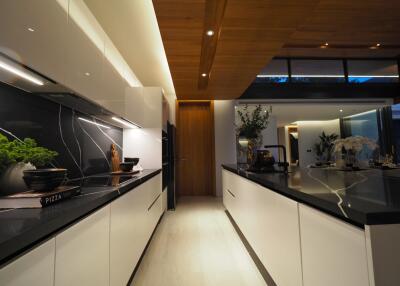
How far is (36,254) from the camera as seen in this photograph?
2.03 ft

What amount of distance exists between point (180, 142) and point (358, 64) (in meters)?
5.22

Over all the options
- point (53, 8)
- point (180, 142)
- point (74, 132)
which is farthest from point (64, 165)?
point (180, 142)

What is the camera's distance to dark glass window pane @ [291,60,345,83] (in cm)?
533

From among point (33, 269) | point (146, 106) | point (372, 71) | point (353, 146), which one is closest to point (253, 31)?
point (353, 146)

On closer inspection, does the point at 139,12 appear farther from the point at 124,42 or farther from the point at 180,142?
the point at 180,142

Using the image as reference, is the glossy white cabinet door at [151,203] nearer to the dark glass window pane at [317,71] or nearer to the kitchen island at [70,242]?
the kitchen island at [70,242]

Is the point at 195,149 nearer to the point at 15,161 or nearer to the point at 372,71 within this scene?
the point at 15,161

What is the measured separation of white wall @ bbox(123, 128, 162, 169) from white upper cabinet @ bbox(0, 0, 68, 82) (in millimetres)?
2151

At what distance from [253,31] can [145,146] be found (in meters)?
2.30

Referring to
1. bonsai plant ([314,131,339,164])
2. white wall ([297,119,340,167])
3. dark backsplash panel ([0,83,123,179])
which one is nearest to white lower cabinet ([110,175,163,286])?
dark backsplash panel ([0,83,123,179])

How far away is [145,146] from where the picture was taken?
11.2 ft

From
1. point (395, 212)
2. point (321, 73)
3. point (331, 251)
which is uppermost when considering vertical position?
point (321, 73)

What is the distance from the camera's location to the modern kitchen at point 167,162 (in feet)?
2.48

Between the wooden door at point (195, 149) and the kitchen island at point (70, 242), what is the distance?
12.9 ft
